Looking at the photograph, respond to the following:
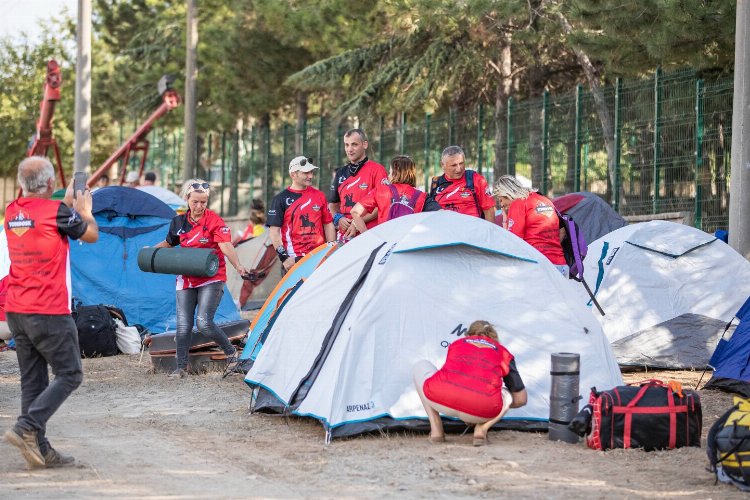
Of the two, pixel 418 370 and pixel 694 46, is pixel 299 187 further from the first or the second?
pixel 694 46

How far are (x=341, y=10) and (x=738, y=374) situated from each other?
16.9m

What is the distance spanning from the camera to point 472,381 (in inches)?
299

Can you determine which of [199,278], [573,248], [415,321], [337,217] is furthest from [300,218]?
[415,321]

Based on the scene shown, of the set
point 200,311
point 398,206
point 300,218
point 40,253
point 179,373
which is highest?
point 398,206

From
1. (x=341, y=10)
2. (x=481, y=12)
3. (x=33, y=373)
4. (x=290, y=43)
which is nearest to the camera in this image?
(x=33, y=373)

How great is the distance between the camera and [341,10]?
2527 centimetres

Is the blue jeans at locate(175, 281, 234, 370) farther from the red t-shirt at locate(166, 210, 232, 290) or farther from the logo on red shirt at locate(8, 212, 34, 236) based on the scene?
the logo on red shirt at locate(8, 212, 34, 236)

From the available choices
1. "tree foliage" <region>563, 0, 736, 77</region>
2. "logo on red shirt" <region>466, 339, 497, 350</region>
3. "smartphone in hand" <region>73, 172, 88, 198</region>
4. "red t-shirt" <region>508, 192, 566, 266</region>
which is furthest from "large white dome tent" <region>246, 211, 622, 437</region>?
"tree foliage" <region>563, 0, 736, 77</region>

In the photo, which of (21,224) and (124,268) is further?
(124,268)

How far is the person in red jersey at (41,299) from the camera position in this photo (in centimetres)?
704

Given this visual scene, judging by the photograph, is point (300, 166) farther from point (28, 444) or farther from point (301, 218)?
point (28, 444)

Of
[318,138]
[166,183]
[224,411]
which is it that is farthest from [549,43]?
[166,183]

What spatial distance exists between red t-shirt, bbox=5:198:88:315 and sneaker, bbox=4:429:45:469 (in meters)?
0.73

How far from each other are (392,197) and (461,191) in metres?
0.63
